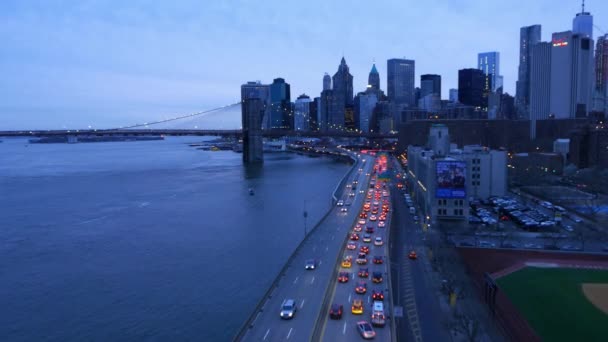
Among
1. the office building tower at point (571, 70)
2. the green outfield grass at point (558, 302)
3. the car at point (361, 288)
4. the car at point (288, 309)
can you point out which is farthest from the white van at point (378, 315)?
the office building tower at point (571, 70)

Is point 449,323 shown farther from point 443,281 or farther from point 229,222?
point 229,222

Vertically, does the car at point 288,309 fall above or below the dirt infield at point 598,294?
above

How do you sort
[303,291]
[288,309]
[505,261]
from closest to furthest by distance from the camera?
[288,309]
[303,291]
[505,261]

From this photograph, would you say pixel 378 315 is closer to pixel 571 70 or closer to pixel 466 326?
pixel 466 326

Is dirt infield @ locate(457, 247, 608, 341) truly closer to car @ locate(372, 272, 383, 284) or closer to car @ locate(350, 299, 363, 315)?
car @ locate(372, 272, 383, 284)

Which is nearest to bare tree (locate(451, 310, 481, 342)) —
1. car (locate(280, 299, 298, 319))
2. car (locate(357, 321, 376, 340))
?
car (locate(357, 321, 376, 340))

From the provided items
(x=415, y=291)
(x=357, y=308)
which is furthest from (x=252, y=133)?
(x=357, y=308)

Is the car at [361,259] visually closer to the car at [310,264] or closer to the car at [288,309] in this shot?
the car at [310,264]
